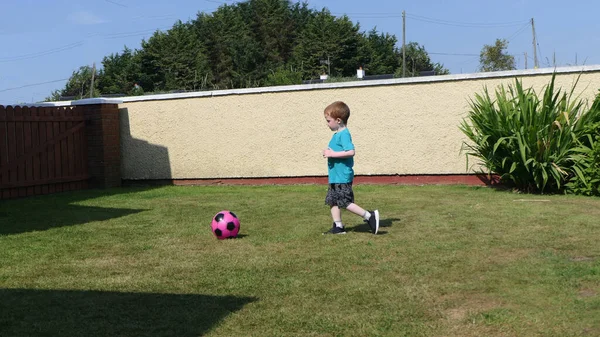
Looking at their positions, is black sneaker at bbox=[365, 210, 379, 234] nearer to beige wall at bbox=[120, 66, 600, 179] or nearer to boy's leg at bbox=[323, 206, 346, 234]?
boy's leg at bbox=[323, 206, 346, 234]

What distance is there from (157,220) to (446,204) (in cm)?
400

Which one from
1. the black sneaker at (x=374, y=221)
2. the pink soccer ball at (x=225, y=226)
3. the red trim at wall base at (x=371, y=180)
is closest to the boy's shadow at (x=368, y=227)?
the black sneaker at (x=374, y=221)

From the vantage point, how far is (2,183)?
471 inches

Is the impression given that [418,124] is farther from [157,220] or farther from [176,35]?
[176,35]

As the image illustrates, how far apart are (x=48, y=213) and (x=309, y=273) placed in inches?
229

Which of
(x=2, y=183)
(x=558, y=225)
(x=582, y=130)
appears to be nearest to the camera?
(x=558, y=225)

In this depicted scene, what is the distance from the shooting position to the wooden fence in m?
12.2

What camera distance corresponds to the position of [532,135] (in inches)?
401

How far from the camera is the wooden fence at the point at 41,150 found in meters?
12.2

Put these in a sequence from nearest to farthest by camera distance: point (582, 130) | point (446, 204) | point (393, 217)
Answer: point (393, 217)
point (446, 204)
point (582, 130)

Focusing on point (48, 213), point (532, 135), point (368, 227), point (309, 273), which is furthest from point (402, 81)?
point (309, 273)

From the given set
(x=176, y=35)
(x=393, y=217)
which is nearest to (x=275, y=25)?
(x=176, y=35)

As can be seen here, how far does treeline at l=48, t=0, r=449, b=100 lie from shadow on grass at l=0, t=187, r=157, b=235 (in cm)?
6260

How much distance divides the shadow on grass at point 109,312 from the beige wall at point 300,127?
8.29 metres
